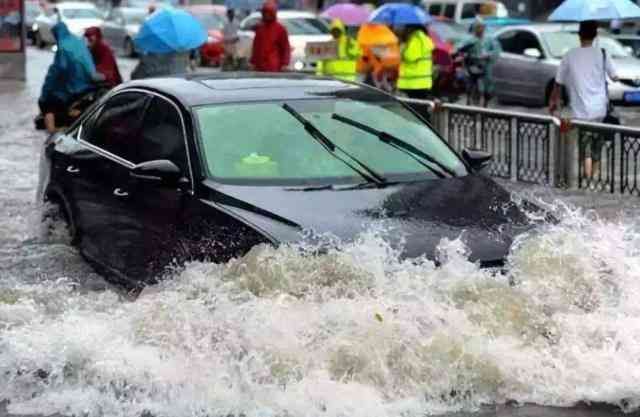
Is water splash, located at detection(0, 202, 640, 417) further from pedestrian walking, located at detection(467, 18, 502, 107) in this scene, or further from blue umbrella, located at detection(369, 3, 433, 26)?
pedestrian walking, located at detection(467, 18, 502, 107)

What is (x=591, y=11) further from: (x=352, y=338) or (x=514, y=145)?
(x=352, y=338)

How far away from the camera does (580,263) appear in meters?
7.01

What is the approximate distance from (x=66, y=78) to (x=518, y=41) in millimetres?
11589

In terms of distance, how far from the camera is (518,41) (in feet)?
80.5

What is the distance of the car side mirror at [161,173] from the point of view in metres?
7.55

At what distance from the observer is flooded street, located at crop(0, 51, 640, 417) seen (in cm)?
609

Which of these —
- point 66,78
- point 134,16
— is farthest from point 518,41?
point 134,16

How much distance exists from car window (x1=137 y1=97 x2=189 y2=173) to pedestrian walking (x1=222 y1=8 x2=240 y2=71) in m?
21.7

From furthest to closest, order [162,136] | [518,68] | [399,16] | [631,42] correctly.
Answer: [631,42]
[518,68]
[399,16]
[162,136]

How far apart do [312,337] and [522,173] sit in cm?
771

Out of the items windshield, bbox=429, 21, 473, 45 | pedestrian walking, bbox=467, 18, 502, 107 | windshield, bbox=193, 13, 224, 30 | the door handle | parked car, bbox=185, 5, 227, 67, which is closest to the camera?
the door handle

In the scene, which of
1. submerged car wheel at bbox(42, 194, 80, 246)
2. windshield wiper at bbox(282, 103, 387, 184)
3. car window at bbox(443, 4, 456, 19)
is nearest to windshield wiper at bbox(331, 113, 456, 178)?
windshield wiper at bbox(282, 103, 387, 184)

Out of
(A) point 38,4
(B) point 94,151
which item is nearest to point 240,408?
(B) point 94,151

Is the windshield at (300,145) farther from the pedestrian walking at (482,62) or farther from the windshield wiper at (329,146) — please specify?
the pedestrian walking at (482,62)
